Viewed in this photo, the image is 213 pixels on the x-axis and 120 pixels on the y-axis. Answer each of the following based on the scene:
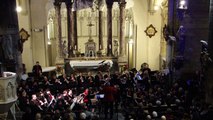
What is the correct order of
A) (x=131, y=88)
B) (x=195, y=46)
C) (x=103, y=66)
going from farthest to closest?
(x=103, y=66) → (x=195, y=46) → (x=131, y=88)

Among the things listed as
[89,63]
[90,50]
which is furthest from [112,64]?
[90,50]

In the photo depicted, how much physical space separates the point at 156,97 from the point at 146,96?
0.48m

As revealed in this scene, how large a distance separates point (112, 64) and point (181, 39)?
7199 mm

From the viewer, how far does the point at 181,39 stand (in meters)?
14.6

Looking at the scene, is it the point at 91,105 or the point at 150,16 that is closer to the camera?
the point at 91,105

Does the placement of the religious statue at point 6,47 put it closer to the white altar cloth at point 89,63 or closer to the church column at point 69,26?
the white altar cloth at point 89,63

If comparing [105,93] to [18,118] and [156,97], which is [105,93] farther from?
[18,118]

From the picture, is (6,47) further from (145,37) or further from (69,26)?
(145,37)

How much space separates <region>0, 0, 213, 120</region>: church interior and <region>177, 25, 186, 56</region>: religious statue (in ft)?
0.15

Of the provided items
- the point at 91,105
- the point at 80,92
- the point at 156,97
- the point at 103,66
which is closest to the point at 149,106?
the point at 156,97

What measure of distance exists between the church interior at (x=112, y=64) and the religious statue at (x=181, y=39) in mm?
46

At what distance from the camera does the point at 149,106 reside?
11250 mm

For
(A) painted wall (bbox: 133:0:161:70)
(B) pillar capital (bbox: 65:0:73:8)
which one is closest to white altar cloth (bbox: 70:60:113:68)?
(A) painted wall (bbox: 133:0:161:70)

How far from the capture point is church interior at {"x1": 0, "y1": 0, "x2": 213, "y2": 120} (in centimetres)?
1089
